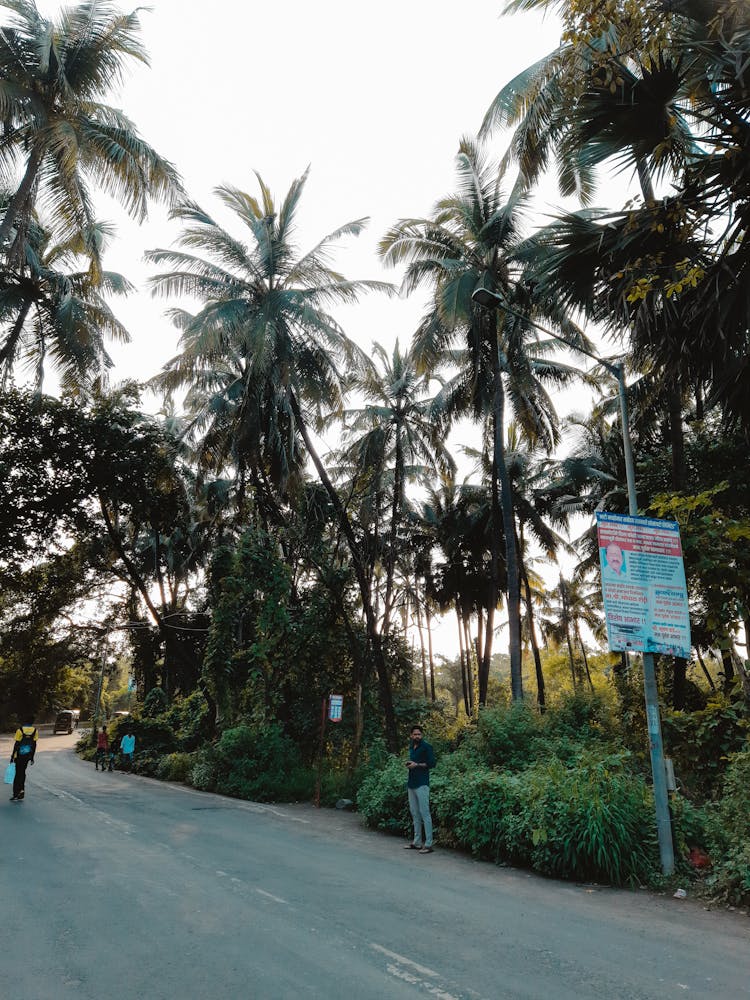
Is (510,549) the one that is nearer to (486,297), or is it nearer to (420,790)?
(420,790)

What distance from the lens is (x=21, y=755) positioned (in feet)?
48.2

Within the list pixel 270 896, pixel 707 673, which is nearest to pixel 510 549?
pixel 707 673

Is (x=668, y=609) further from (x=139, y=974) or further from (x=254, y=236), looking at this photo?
(x=254, y=236)

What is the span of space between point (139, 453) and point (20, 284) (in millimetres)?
6069

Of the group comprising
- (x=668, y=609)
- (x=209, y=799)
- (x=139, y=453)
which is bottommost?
(x=209, y=799)

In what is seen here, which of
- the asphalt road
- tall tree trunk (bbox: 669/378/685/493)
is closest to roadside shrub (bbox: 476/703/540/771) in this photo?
the asphalt road

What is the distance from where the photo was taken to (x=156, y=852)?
9422 mm

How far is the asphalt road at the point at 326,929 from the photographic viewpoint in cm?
467

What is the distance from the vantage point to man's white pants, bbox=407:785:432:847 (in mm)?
10250

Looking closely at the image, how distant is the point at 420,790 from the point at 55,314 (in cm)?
1631

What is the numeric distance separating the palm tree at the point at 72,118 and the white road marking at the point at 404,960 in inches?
584

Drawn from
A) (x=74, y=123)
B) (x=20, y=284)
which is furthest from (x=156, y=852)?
(x=20, y=284)

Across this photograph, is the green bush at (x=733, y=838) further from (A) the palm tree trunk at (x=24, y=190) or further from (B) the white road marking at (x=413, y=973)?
(A) the palm tree trunk at (x=24, y=190)

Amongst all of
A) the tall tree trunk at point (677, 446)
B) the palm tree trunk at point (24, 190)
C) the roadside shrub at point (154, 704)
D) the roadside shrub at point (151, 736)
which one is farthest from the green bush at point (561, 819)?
the roadside shrub at point (154, 704)
